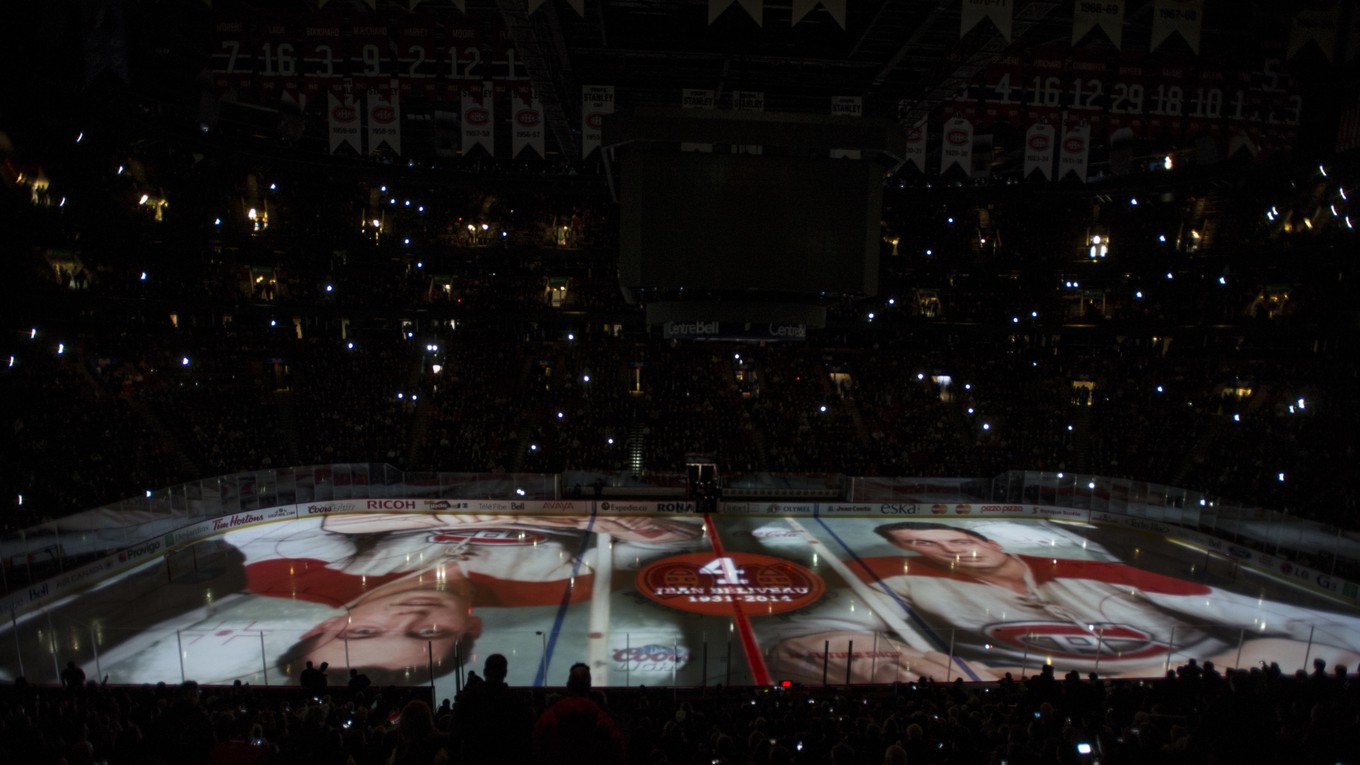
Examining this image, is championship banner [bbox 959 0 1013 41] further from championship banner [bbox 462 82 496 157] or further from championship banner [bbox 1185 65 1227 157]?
championship banner [bbox 462 82 496 157]

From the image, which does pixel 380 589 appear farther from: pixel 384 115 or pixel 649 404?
pixel 649 404

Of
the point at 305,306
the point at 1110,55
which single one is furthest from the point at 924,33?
the point at 305,306

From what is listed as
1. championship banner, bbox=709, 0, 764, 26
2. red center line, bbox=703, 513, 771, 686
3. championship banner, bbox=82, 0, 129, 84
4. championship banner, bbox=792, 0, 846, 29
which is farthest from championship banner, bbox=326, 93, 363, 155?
red center line, bbox=703, 513, 771, 686

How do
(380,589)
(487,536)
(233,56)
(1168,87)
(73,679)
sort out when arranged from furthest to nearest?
(487,536) < (380,589) < (1168,87) < (233,56) < (73,679)

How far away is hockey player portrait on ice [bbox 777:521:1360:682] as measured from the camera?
46.8 ft

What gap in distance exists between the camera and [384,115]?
1548 cm

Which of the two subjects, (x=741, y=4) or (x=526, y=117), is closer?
(x=741, y=4)

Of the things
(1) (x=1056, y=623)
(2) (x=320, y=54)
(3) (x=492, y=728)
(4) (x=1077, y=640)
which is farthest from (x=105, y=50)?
(1) (x=1056, y=623)

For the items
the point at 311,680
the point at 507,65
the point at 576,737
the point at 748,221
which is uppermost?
the point at 507,65

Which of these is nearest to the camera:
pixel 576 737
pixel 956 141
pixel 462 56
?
pixel 576 737

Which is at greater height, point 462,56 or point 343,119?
point 462,56

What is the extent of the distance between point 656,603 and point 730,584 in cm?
263

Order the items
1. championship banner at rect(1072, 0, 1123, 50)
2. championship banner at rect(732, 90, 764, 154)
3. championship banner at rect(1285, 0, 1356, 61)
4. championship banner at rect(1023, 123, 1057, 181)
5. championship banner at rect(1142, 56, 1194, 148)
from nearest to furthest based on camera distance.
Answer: championship banner at rect(1072, 0, 1123, 50) < championship banner at rect(1285, 0, 1356, 61) < championship banner at rect(1142, 56, 1194, 148) < championship banner at rect(732, 90, 764, 154) < championship banner at rect(1023, 123, 1057, 181)

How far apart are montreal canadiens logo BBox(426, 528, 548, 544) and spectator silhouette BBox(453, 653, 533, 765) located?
20177 millimetres
